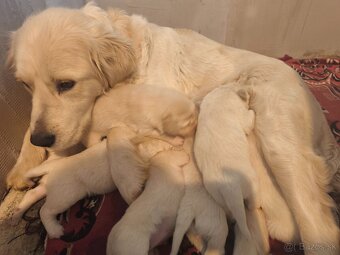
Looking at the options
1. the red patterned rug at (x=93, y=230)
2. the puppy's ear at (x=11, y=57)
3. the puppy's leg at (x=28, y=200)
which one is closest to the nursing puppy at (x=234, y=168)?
the red patterned rug at (x=93, y=230)

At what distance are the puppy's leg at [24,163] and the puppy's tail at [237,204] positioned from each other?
1227mm

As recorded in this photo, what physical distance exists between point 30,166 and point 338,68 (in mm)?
Answer: 2979

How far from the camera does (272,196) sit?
1795mm

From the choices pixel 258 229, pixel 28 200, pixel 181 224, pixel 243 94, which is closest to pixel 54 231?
pixel 28 200

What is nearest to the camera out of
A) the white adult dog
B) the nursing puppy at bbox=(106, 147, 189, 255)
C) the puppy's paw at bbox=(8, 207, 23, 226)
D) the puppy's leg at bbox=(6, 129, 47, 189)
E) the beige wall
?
the nursing puppy at bbox=(106, 147, 189, 255)

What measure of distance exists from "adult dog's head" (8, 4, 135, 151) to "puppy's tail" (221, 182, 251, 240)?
0.92 meters

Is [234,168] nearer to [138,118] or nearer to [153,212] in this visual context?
[153,212]

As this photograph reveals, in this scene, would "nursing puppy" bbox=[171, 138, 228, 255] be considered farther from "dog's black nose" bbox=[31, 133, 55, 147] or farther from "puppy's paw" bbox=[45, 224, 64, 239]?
"dog's black nose" bbox=[31, 133, 55, 147]

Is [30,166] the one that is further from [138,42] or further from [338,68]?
[338,68]

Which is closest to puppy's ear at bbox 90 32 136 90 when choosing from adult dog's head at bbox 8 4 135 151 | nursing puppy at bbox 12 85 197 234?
adult dog's head at bbox 8 4 135 151

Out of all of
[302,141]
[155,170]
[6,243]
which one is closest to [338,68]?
[302,141]

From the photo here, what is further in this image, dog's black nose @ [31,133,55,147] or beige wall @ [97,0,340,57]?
beige wall @ [97,0,340,57]

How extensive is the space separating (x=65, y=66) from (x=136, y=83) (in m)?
0.51

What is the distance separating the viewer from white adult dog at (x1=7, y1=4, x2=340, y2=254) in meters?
1.72
